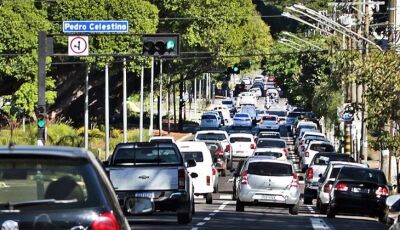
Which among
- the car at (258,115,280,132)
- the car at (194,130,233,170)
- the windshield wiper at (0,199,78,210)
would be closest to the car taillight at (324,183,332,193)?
the car at (194,130,233,170)

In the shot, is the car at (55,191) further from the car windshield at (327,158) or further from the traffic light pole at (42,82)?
the car windshield at (327,158)

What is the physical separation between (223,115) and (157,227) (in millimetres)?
81885

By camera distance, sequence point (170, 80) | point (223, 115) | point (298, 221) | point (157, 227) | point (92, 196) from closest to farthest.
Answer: point (92, 196) → point (157, 227) → point (298, 221) → point (170, 80) → point (223, 115)

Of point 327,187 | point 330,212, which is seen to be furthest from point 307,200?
point 330,212

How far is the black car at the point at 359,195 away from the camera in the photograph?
1219 inches

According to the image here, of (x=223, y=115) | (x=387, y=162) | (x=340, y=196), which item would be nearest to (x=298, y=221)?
(x=340, y=196)

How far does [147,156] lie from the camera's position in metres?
25.8

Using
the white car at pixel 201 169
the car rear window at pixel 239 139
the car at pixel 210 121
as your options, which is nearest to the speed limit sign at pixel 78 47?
the white car at pixel 201 169

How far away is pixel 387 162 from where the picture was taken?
44.2 meters

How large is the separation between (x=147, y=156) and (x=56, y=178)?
56.5ft

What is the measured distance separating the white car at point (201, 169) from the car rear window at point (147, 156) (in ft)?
30.9

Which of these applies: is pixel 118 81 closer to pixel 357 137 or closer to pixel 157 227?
pixel 357 137

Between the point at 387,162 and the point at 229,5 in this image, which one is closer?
the point at 387,162

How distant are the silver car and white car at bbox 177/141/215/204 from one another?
3009 millimetres
